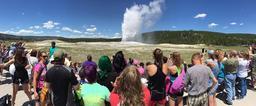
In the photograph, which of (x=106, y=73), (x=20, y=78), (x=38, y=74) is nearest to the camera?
(x=106, y=73)

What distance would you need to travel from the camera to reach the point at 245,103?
11602mm

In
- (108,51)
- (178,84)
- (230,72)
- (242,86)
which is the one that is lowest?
(108,51)

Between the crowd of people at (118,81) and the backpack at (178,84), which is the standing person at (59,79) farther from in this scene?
the backpack at (178,84)

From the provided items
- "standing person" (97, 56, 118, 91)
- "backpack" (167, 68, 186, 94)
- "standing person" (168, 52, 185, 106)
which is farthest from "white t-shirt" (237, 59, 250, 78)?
Result: "standing person" (97, 56, 118, 91)

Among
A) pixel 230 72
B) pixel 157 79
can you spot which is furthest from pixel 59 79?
pixel 230 72

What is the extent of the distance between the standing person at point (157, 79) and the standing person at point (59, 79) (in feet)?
4.87

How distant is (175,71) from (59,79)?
9.71 ft

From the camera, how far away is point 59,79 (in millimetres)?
6355

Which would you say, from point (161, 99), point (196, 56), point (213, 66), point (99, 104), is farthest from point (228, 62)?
point (99, 104)

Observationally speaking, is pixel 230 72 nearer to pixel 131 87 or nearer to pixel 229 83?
pixel 229 83

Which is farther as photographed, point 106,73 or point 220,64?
point 220,64

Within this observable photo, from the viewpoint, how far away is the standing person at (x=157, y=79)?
6.66m

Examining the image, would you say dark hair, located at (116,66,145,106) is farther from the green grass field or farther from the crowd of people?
the green grass field

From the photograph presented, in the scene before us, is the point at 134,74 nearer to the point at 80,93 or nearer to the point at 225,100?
the point at 80,93
